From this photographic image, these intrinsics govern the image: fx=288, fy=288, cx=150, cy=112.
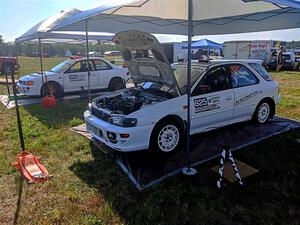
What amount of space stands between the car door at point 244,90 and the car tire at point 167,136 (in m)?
1.49

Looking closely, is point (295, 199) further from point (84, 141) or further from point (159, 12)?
point (159, 12)

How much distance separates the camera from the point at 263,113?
632cm

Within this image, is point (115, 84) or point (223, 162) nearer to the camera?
point (223, 162)

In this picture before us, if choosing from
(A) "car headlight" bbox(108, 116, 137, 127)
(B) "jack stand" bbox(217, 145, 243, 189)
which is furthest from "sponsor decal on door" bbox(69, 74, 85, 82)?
(B) "jack stand" bbox(217, 145, 243, 189)

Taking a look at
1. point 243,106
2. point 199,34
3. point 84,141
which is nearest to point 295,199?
point 243,106

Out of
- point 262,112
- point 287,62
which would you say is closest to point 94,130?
point 262,112

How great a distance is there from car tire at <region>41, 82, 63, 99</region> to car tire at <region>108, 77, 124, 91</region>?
2.06 m

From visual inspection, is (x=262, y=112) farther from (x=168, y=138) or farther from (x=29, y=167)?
(x=29, y=167)

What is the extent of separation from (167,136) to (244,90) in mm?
2091

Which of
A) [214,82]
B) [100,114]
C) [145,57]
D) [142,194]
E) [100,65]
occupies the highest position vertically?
[145,57]

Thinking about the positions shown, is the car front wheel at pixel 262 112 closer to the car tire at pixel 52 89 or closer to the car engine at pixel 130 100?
the car engine at pixel 130 100

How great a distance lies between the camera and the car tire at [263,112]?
20.3 ft

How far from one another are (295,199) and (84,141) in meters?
3.85

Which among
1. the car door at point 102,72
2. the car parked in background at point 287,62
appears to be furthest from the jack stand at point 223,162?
the car parked in background at point 287,62
